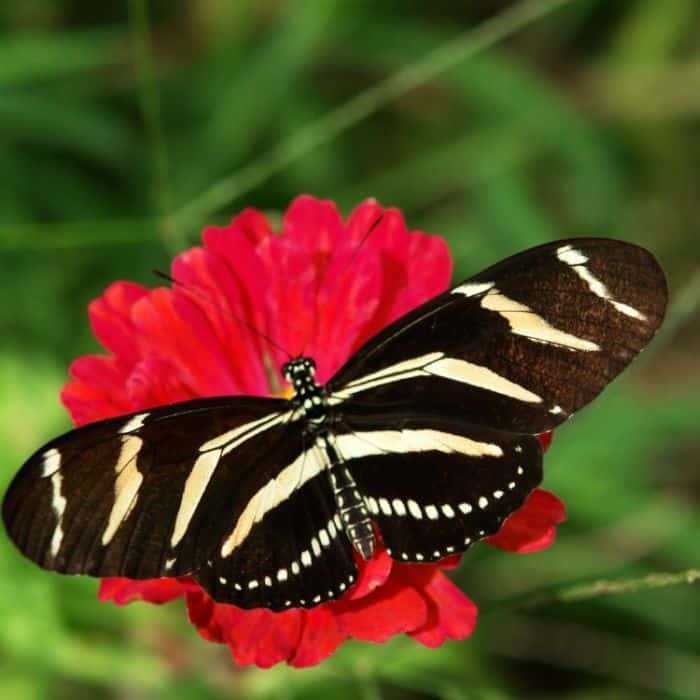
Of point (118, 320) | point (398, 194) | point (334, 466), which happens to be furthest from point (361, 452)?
point (398, 194)

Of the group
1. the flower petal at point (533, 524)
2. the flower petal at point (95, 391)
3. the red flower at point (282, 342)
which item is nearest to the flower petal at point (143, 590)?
the red flower at point (282, 342)

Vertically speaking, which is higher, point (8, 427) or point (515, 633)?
point (8, 427)

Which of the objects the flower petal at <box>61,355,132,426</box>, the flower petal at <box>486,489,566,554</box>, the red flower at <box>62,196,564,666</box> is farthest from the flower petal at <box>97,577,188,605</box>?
the flower petal at <box>486,489,566,554</box>

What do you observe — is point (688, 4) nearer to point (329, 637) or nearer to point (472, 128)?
point (472, 128)

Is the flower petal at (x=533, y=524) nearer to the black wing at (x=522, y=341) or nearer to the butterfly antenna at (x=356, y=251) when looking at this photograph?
the black wing at (x=522, y=341)

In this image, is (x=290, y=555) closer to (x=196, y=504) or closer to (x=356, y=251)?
(x=196, y=504)

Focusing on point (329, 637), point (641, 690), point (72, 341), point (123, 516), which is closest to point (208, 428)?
point (123, 516)

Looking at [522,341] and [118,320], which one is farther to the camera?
[118,320]
